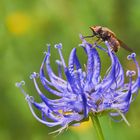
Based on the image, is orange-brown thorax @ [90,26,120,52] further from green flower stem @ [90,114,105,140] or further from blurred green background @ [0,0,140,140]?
blurred green background @ [0,0,140,140]

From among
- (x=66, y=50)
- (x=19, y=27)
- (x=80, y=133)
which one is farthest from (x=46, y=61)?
(x=19, y=27)

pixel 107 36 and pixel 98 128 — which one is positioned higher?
pixel 107 36

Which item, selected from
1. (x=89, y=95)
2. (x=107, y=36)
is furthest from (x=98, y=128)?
(x=107, y=36)

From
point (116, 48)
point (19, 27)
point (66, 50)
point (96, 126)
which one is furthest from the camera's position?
point (19, 27)

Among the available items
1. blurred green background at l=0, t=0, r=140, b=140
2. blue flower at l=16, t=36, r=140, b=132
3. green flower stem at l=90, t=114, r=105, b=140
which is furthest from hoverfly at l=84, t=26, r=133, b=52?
blurred green background at l=0, t=0, r=140, b=140

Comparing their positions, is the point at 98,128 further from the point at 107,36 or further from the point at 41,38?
the point at 41,38

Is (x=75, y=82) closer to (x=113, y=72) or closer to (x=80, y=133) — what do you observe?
(x=113, y=72)

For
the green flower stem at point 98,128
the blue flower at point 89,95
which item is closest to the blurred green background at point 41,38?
the blue flower at point 89,95

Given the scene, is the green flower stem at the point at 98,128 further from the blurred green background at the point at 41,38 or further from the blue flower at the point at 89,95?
the blurred green background at the point at 41,38
